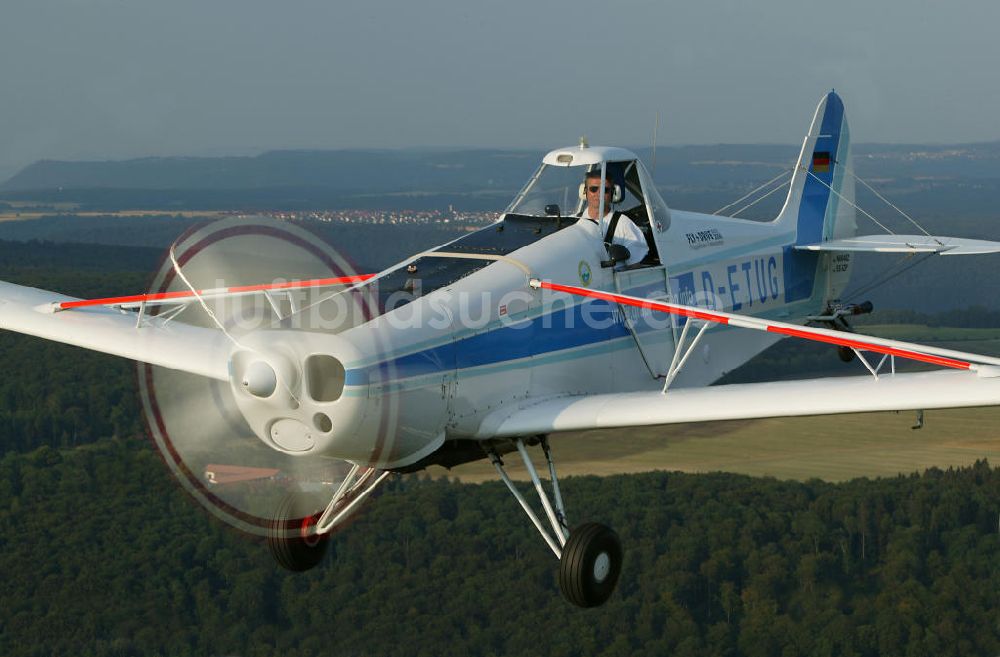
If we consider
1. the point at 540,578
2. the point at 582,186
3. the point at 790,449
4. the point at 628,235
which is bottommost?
the point at 540,578

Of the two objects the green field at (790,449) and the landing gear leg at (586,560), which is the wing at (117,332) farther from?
the green field at (790,449)

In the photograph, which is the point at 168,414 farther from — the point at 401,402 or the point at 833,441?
the point at 833,441

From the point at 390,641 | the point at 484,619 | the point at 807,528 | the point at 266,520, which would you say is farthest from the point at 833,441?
the point at 266,520

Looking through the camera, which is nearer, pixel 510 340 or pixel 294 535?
pixel 510 340

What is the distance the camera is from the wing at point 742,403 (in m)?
13.0

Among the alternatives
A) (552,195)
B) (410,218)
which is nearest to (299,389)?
(552,195)

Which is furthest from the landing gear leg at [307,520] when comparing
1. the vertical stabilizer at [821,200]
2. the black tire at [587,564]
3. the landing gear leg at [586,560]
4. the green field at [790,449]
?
the green field at [790,449]

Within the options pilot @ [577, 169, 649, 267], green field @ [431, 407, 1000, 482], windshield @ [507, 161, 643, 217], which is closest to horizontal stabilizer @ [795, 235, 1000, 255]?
windshield @ [507, 161, 643, 217]

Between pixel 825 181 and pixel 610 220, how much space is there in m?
8.26

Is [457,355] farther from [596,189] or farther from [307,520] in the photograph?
[596,189]

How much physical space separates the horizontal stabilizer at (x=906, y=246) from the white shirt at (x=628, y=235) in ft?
17.9

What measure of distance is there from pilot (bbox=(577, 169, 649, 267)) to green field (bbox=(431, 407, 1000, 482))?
65335 mm

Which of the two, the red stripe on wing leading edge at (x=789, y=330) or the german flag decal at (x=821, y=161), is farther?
the german flag decal at (x=821, y=161)

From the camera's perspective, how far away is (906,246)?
21.0 m
